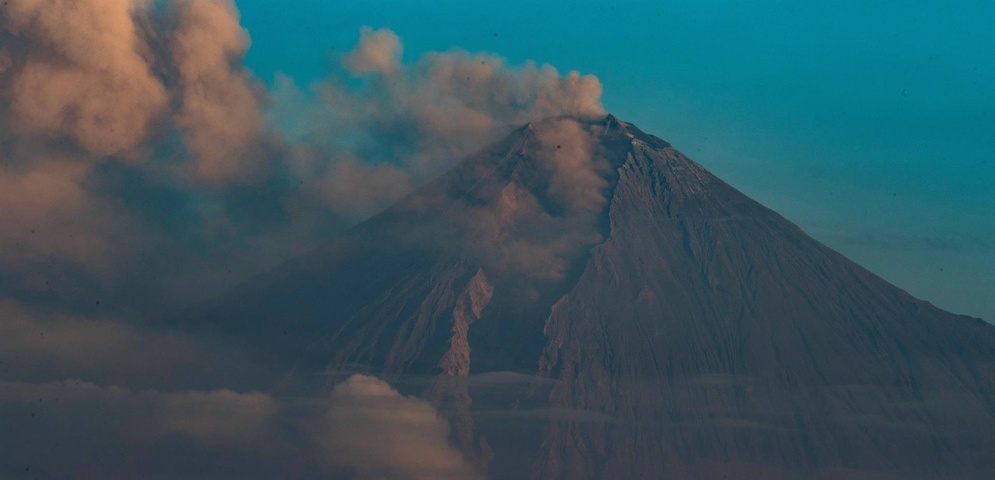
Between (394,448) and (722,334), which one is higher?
(722,334)

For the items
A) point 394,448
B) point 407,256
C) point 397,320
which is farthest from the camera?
point 407,256

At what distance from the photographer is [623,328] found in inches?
4523

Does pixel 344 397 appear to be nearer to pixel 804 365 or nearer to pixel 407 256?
pixel 407 256

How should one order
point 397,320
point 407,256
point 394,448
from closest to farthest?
1. point 394,448
2. point 397,320
3. point 407,256

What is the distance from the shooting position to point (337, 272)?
125000mm

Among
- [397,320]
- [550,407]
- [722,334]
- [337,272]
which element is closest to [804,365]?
[722,334]

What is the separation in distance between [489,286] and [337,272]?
55.1ft

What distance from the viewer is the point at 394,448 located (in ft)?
343

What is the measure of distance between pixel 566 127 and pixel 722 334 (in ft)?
79.5

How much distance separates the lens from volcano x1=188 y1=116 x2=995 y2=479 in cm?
10912

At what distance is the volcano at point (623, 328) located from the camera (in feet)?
358

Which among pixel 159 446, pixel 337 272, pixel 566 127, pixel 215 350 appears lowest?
pixel 159 446

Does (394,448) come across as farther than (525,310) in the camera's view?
No

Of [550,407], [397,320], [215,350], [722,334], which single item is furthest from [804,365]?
[215,350]
